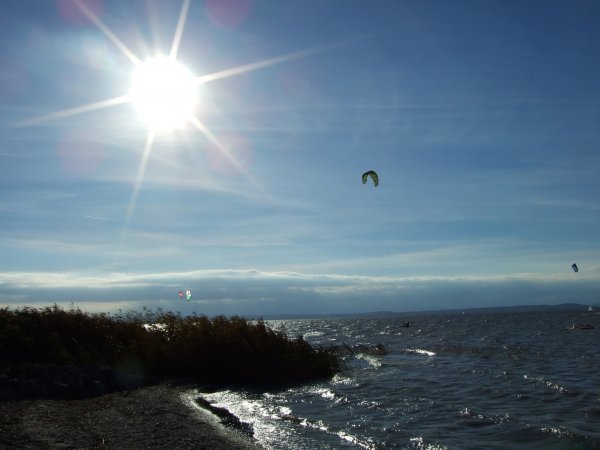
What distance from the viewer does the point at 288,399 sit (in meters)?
16.8

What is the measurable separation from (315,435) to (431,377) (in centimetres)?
1163

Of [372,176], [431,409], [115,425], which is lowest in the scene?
[431,409]

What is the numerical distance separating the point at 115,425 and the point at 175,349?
29.6ft

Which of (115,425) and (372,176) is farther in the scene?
(372,176)

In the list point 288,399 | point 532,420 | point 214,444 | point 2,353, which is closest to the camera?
point 214,444

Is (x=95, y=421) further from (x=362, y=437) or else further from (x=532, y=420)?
(x=532, y=420)

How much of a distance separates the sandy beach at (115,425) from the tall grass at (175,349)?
443cm

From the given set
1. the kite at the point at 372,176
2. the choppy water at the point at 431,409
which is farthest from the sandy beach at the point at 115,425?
the kite at the point at 372,176

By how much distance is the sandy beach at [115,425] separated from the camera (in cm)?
1023

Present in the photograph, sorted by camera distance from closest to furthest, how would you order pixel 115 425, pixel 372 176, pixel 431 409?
1. pixel 115 425
2. pixel 431 409
3. pixel 372 176

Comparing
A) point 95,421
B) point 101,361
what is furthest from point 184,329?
point 95,421

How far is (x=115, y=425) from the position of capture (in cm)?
1173

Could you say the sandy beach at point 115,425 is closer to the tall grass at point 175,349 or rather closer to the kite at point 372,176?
the tall grass at point 175,349

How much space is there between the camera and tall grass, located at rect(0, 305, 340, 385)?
1958cm
